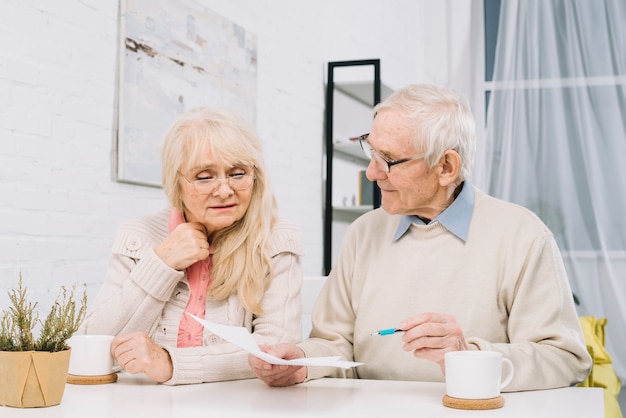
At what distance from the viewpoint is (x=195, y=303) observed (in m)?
1.78

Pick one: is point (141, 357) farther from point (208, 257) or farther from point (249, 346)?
point (208, 257)

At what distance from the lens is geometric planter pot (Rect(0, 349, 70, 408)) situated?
4.23 feet

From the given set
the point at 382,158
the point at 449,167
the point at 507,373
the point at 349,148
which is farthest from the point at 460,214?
the point at 349,148

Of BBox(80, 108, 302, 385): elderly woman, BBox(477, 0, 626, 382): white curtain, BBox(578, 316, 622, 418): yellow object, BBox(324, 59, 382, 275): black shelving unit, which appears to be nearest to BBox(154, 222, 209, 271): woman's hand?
BBox(80, 108, 302, 385): elderly woman

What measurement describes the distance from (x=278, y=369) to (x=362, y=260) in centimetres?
46

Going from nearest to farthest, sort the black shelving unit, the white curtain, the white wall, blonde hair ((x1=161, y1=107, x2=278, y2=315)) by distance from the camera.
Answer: blonde hair ((x1=161, y1=107, x2=278, y2=315))
the white wall
the white curtain
the black shelving unit

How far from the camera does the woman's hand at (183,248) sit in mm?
1724

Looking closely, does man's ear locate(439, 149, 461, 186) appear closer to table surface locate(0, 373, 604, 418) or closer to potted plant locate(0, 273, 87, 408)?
table surface locate(0, 373, 604, 418)

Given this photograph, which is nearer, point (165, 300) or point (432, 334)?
point (432, 334)

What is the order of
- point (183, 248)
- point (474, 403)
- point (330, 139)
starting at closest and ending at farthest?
point (474, 403), point (183, 248), point (330, 139)

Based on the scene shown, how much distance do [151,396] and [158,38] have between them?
6.93ft

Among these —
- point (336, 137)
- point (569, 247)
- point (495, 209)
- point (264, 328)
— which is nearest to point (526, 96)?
point (569, 247)

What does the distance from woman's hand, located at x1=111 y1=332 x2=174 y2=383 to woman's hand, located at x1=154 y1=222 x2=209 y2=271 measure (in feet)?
0.73

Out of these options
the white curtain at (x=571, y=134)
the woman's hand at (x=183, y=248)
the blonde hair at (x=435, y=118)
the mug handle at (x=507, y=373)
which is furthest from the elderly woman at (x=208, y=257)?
the white curtain at (x=571, y=134)
